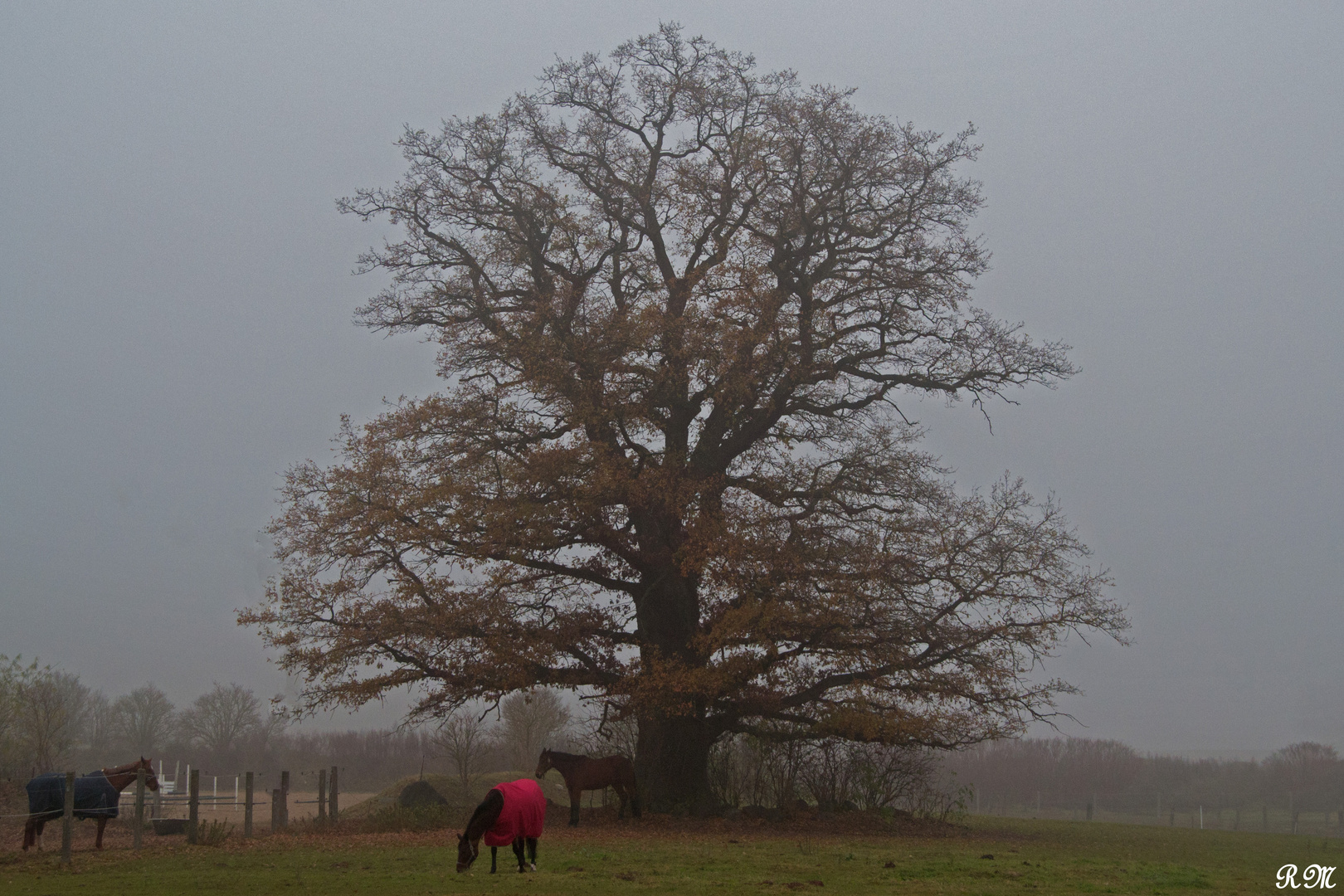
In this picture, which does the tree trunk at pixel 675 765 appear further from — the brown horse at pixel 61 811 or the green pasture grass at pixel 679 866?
the brown horse at pixel 61 811

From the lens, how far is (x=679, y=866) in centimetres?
1146

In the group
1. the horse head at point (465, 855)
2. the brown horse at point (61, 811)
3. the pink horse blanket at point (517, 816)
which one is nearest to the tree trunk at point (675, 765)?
the pink horse blanket at point (517, 816)

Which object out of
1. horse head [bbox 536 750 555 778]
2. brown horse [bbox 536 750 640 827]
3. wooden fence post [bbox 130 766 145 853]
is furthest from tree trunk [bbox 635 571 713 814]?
wooden fence post [bbox 130 766 145 853]

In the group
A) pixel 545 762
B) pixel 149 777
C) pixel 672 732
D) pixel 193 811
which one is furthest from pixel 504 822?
pixel 672 732

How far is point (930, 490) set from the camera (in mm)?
19406

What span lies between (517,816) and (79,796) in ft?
24.4

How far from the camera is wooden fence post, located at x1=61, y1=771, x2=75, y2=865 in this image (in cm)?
1243

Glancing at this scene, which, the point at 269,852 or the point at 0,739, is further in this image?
the point at 0,739

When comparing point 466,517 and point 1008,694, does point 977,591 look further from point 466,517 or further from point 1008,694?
point 466,517

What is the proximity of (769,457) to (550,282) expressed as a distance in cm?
613

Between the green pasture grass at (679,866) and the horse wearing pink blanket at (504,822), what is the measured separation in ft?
0.98

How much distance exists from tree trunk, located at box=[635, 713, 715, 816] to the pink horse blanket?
26.6 feet

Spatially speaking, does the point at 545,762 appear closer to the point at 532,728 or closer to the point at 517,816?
the point at 517,816

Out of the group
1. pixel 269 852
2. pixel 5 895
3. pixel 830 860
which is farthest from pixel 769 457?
pixel 5 895
